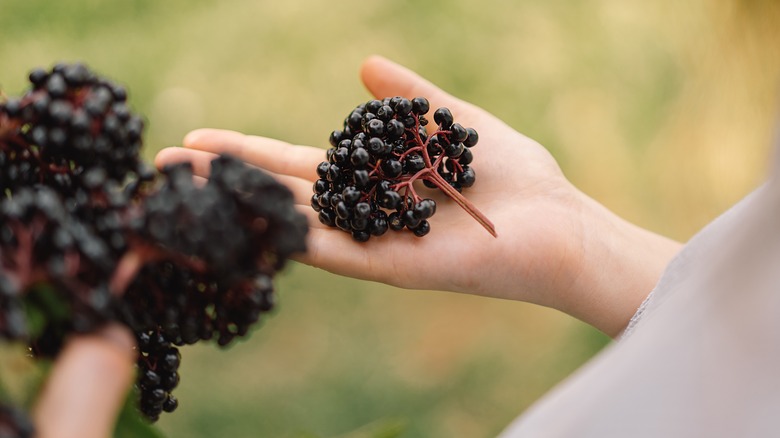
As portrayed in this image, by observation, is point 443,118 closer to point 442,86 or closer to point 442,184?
point 442,184

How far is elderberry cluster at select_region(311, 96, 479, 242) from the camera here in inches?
58.8

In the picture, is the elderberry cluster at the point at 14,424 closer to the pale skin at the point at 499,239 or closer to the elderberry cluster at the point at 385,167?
the pale skin at the point at 499,239

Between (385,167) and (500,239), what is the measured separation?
1.02ft

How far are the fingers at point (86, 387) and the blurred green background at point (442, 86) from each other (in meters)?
1.74

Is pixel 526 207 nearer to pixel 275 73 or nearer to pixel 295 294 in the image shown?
pixel 295 294

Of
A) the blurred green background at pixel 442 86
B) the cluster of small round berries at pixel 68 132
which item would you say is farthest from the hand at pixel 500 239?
the blurred green background at pixel 442 86

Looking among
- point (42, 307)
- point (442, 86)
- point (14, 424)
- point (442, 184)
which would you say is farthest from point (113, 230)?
point (442, 86)

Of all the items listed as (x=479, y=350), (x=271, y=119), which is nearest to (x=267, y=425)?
(x=479, y=350)

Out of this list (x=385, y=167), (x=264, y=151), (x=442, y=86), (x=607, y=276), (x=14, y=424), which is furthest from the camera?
(x=442, y=86)

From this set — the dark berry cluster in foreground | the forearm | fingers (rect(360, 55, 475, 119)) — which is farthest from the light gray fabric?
fingers (rect(360, 55, 475, 119))

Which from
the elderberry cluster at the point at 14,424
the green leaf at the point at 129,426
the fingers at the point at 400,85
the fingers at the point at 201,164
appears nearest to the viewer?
the elderberry cluster at the point at 14,424

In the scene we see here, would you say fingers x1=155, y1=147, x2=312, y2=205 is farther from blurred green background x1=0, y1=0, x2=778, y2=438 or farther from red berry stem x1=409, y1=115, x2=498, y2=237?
blurred green background x1=0, y1=0, x2=778, y2=438

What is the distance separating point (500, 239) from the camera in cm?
161

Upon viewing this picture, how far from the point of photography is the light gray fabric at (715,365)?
81cm
